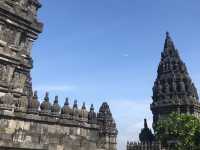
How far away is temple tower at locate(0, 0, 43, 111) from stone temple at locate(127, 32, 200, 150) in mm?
31427

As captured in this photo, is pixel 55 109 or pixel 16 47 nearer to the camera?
pixel 55 109

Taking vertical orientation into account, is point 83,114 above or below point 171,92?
below

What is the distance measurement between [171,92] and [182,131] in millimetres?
23764

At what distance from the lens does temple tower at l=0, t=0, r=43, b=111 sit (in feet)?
59.2

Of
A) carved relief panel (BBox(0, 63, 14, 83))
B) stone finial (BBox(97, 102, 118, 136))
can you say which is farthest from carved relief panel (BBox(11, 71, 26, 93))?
stone finial (BBox(97, 102, 118, 136))

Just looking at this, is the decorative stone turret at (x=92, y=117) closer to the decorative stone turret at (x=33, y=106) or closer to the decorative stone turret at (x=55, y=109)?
the decorative stone turret at (x=55, y=109)

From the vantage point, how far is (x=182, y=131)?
100 ft

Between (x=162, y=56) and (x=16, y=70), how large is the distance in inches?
1743

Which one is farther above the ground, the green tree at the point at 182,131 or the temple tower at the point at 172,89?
the temple tower at the point at 172,89

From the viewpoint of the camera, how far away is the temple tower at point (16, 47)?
18031 mm

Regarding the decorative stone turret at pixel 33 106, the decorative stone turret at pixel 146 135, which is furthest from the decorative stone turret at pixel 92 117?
the decorative stone turret at pixel 146 135

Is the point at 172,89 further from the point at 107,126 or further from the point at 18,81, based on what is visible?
the point at 18,81

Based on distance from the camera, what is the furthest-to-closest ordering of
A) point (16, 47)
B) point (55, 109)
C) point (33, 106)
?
point (16, 47) < point (55, 109) < point (33, 106)

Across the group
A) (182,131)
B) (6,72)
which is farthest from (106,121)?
(6,72)
